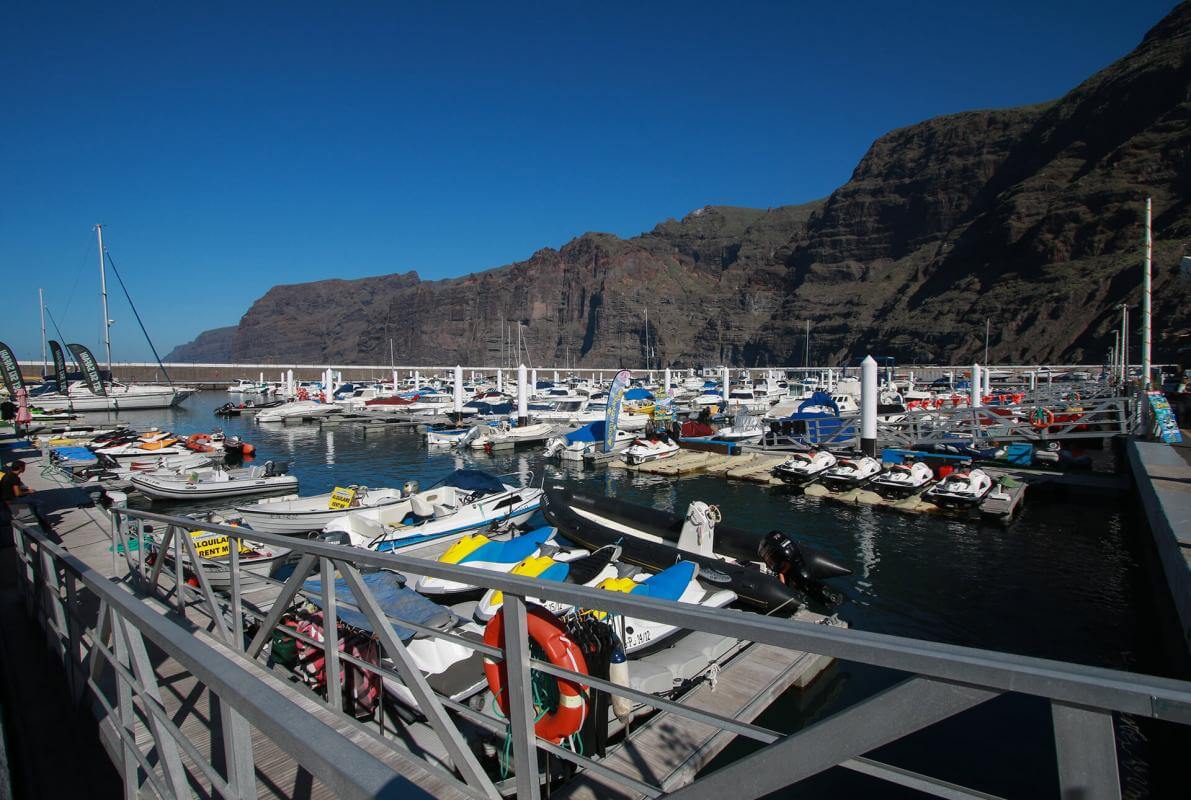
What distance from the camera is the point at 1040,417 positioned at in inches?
1129

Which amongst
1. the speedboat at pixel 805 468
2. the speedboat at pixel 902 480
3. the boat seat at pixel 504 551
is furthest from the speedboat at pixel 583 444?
the boat seat at pixel 504 551

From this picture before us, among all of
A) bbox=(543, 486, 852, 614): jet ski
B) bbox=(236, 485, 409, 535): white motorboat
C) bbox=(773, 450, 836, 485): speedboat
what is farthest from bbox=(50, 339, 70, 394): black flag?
bbox=(773, 450, 836, 485): speedboat

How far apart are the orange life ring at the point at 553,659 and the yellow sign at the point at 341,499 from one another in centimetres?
1534

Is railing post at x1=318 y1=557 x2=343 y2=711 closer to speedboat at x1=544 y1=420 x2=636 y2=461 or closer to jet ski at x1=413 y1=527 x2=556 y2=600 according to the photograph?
jet ski at x1=413 y1=527 x2=556 y2=600

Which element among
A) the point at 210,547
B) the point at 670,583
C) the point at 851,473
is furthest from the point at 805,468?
the point at 210,547

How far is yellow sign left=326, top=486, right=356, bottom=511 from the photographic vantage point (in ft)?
58.3

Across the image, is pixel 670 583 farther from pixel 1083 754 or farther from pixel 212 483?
pixel 212 483

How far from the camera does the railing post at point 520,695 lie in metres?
2.49

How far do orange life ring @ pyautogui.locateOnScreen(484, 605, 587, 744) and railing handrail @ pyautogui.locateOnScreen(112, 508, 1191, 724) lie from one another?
1450mm

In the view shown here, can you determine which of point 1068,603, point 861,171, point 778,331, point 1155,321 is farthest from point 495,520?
point 861,171

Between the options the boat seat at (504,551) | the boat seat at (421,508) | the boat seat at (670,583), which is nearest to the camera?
the boat seat at (670,583)

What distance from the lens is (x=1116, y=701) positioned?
3.76 feet

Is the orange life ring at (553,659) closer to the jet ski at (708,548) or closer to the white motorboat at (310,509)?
the jet ski at (708,548)

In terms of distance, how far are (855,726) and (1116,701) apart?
1.71 ft
